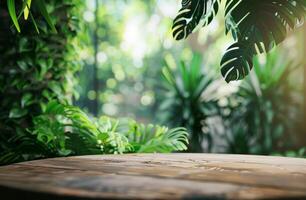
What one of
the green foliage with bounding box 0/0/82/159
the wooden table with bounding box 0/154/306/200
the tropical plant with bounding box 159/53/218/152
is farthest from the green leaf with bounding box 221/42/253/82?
the tropical plant with bounding box 159/53/218/152

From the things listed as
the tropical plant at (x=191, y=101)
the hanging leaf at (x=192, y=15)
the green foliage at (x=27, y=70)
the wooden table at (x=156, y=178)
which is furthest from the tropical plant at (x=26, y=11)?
the tropical plant at (x=191, y=101)

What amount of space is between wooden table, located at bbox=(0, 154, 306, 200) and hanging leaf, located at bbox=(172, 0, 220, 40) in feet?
1.98

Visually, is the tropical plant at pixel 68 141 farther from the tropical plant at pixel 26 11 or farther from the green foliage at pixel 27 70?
the tropical plant at pixel 26 11

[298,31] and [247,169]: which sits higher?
[298,31]

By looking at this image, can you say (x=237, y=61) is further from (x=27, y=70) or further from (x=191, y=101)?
(x=191, y=101)

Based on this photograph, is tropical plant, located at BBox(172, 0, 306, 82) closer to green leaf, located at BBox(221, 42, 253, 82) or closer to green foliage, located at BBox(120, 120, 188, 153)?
green leaf, located at BBox(221, 42, 253, 82)

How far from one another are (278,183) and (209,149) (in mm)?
3551

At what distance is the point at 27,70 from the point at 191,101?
244 cm

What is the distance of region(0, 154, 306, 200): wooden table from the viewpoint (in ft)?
2.96

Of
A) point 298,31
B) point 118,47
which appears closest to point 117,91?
point 118,47

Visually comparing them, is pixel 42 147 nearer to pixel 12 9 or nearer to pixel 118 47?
pixel 12 9

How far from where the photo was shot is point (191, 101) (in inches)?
180

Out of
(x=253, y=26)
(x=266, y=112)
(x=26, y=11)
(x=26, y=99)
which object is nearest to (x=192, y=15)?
(x=253, y=26)

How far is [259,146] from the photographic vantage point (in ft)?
15.0
